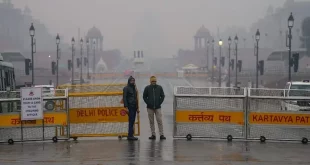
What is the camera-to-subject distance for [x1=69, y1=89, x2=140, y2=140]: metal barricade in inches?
709

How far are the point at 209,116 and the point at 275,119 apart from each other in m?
1.86

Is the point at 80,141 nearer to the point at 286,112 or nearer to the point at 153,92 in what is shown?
the point at 153,92

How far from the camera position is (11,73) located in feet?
Answer: 92.9

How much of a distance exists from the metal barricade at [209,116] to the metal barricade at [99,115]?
128 centimetres

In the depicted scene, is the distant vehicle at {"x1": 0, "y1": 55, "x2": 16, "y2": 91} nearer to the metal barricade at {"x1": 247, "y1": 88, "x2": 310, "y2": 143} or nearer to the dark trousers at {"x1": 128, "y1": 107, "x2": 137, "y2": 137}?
the dark trousers at {"x1": 128, "y1": 107, "x2": 137, "y2": 137}

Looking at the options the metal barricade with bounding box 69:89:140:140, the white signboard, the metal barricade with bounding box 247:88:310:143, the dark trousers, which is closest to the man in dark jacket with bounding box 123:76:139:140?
the dark trousers

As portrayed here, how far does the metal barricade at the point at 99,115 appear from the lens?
18016mm

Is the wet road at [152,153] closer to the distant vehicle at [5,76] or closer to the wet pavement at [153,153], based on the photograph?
the wet pavement at [153,153]

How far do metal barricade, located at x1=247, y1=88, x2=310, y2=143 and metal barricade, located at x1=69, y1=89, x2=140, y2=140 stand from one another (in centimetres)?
331

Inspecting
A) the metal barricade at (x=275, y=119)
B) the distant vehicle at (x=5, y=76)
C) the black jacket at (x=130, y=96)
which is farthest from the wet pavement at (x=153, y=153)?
the distant vehicle at (x=5, y=76)

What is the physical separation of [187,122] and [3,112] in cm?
547

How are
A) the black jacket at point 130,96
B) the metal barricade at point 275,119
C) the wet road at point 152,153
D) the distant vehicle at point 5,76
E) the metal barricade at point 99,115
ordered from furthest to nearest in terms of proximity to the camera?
the distant vehicle at point 5,76
the metal barricade at point 99,115
the metal barricade at point 275,119
the black jacket at point 130,96
the wet road at point 152,153

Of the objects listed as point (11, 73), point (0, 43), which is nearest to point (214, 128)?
point (11, 73)

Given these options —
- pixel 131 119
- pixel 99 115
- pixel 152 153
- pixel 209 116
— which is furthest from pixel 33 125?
pixel 209 116
